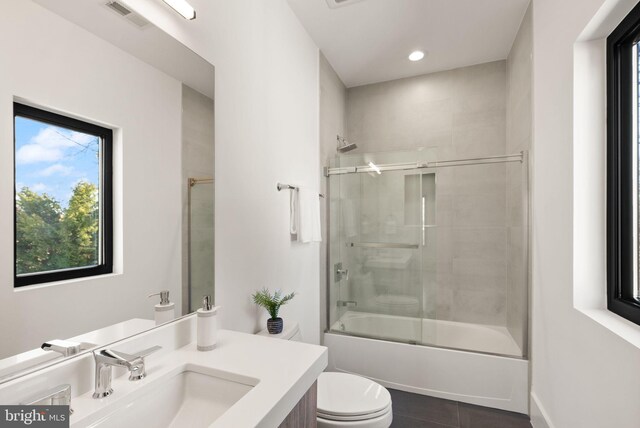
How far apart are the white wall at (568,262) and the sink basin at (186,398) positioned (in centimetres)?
130

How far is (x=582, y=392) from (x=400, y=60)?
2606 mm

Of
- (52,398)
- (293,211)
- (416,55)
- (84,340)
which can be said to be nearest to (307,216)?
(293,211)

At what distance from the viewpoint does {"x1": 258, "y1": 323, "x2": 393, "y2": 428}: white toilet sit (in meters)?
1.41

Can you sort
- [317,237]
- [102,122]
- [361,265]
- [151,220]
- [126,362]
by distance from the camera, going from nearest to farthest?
1. [126,362]
2. [102,122]
3. [151,220]
4. [317,237]
5. [361,265]

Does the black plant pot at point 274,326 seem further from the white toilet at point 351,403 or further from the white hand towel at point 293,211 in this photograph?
the white hand towel at point 293,211

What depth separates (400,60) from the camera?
277 cm

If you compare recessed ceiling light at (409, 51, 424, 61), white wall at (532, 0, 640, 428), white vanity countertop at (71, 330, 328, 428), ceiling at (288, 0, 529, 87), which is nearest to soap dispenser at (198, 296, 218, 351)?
white vanity countertop at (71, 330, 328, 428)

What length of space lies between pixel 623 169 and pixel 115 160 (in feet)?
6.22

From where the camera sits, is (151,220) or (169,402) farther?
(151,220)

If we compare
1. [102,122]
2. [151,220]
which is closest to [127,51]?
[102,122]

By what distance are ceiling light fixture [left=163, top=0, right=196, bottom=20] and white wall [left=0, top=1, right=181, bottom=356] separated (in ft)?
0.80

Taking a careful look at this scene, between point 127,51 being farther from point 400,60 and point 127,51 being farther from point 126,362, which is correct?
point 400,60

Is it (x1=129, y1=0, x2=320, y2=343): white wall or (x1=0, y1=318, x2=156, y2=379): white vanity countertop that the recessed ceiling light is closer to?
(x1=129, y1=0, x2=320, y2=343): white wall

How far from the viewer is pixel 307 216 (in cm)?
210
